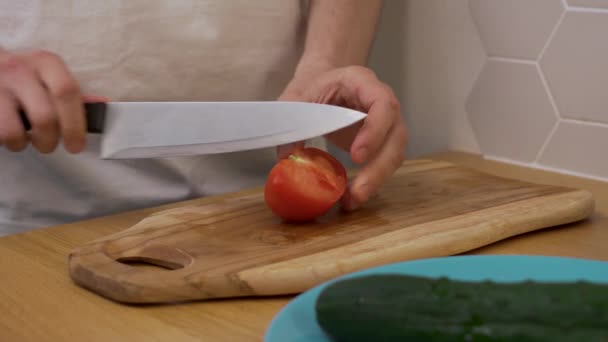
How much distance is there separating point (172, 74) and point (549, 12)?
603 millimetres

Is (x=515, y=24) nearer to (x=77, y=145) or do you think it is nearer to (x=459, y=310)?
(x=77, y=145)

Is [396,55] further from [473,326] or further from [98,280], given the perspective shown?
[473,326]

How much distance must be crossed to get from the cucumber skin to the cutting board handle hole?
0.29 m

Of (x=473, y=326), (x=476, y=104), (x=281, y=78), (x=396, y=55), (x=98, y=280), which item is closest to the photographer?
(x=473, y=326)

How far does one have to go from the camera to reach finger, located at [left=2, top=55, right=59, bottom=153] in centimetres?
84

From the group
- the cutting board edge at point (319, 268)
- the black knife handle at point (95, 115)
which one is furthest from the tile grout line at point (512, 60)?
the black knife handle at point (95, 115)

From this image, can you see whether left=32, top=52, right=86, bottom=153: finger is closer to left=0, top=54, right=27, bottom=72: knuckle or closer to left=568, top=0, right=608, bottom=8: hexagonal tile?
left=0, top=54, right=27, bottom=72: knuckle

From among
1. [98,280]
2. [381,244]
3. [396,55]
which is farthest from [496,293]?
[396,55]

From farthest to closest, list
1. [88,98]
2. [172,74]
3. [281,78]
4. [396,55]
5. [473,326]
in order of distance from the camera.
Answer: [396,55]
[281,78]
[172,74]
[88,98]
[473,326]

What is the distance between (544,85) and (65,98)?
2.63 ft

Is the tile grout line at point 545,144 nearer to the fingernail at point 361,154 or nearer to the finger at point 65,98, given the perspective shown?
the fingernail at point 361,154

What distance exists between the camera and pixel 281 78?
133cm

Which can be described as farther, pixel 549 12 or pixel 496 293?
pixel 549 12

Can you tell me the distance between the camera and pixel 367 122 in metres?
1.04
